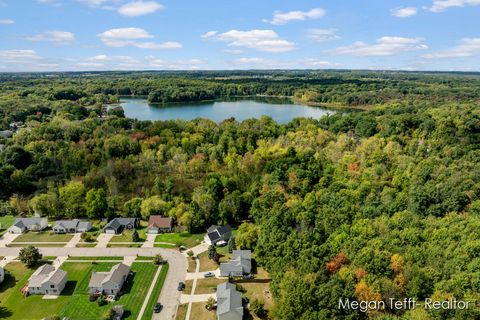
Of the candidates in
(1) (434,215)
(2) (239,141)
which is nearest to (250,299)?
(1) (434,215)

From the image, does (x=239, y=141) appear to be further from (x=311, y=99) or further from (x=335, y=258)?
(x=311, y=99)

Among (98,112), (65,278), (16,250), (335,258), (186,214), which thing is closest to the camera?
(335,258)

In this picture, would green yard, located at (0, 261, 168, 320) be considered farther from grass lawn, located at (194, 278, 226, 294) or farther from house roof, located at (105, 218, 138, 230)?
house roof, located at (105, 218, 138, 230)

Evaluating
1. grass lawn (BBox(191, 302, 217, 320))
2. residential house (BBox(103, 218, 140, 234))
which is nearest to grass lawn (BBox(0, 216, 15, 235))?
residential house (BBox(103, 218, 140, 234))

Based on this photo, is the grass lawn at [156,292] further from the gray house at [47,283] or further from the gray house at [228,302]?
the gray house at [47,283]

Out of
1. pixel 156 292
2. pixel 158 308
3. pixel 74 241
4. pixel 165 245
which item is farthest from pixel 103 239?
pixel 158 308

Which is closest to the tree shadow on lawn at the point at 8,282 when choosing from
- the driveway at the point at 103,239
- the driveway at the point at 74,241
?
the driveway at the point at 74,241

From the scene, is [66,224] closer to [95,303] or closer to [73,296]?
[73,296]
